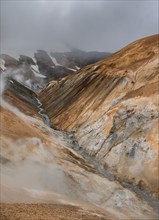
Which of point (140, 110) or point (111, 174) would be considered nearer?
point (111, 174)

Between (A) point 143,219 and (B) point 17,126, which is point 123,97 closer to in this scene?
(B) point 17,126

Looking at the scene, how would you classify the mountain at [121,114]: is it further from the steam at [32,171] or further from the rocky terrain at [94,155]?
the steam at [32,171]

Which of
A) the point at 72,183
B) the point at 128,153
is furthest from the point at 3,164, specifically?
the point at 128,153

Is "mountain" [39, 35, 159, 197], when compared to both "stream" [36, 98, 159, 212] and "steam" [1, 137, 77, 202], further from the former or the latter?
"steam" [1, 137, 77, 202]

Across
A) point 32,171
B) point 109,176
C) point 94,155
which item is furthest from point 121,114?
point 32,171

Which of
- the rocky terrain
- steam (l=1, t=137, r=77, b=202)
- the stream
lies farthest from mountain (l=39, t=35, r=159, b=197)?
steam (l=1, t=137, r=77, b=202)

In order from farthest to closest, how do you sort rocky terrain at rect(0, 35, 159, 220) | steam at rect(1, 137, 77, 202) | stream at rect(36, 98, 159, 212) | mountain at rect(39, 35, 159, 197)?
mountain at rect(39, 35, 159, 197)
stream at rect(36, 98, 159, 212)
steam at rect(1, 137, 77, 202)
rocky terrain at rect(0, 35, 159, 220)

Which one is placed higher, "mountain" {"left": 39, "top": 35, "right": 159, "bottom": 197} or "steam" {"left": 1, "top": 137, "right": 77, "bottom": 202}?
"mountain" {"left": 39, "top": 35, "right": 159, "bottom": 197}
